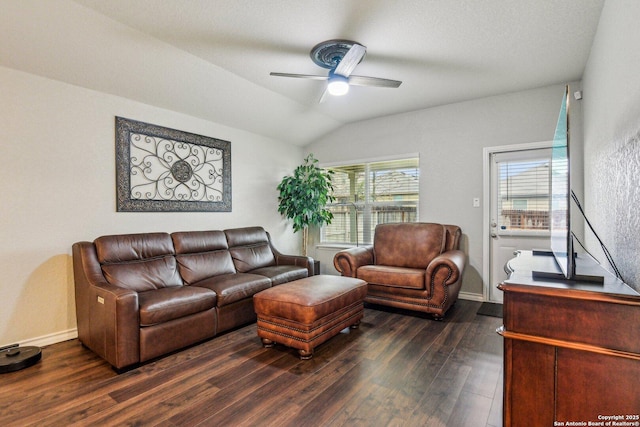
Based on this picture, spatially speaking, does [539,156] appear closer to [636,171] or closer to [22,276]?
[636,171]

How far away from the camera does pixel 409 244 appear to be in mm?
4035

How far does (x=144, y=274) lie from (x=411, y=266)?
2.99m

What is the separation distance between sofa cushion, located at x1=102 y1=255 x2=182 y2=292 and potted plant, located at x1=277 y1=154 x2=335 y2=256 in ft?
6.36

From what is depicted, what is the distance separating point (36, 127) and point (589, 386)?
3960mm

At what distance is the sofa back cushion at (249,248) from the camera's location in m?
3.84

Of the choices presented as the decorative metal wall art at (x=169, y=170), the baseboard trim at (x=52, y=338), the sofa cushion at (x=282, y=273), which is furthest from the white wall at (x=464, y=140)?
the baseboard trim at (x=52, y=338)

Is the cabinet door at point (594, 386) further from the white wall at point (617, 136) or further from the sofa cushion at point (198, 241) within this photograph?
the sofa cushion at point (198, 241)

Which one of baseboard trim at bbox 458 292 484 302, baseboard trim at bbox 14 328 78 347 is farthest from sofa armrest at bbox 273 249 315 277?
baseboard trim at bbox 14 328 78 347

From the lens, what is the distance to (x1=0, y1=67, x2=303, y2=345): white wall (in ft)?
8.30

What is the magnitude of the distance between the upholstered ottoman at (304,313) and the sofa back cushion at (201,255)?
993 mm

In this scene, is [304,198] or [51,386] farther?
[304,198]

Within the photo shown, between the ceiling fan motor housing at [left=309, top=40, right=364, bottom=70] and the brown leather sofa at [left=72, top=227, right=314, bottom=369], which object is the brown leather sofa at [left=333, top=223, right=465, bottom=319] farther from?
the ceiling fan motor housing at [left=309, top=40, right=364, bottom=70]

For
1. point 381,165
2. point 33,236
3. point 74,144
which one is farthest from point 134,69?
point 381,165

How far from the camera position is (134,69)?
2887mm
